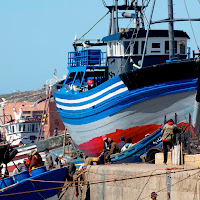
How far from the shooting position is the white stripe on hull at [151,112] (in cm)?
2106

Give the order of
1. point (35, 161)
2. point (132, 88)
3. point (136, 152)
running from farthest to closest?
point (132, 88) → point (136, 152) → point (35, 161)

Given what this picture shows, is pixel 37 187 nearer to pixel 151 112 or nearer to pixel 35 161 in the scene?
pixel 35 161

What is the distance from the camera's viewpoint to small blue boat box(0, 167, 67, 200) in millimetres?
13841

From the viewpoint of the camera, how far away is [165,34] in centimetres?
2400

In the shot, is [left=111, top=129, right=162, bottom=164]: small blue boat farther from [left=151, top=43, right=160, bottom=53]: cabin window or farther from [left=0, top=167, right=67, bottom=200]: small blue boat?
[left=151, top=43, right=160, bottom=53]: cabin window

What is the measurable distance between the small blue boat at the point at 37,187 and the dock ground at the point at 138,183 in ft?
1.67

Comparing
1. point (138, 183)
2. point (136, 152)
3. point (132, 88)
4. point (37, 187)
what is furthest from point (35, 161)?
point (132, 88)

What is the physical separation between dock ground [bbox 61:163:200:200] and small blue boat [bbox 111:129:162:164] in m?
4.11

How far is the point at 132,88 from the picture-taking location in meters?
21.3

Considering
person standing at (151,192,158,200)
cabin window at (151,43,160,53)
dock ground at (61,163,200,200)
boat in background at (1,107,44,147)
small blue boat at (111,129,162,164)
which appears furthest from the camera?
boat in background at (1,107,44,147)

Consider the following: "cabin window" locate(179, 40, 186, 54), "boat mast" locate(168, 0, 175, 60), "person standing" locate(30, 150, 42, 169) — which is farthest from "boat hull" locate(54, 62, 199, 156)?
"person standing" locate(30, 150, 42, 169)

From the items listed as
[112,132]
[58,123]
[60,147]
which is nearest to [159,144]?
[112,132]

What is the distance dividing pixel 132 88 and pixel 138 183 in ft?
30.2

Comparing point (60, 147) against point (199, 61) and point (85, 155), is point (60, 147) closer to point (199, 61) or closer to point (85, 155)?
point (85, 155)
